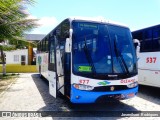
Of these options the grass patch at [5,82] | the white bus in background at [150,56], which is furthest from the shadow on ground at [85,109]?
the grass patch at [5,82]

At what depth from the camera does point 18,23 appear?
11.6 m

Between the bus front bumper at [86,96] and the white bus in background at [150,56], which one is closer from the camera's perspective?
the bus front bumper at [86,96]

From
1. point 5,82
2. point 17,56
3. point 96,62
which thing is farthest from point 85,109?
point 17,56

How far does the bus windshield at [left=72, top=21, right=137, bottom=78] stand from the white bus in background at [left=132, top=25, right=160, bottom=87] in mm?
2444

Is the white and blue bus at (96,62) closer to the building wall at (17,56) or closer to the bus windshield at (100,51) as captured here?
the bus windshield at (100,51)

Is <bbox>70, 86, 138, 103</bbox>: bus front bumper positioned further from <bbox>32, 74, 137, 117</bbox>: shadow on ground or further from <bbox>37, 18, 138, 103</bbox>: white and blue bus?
<bbox>32, 74, 137, 117</bbox>: shadow on ground

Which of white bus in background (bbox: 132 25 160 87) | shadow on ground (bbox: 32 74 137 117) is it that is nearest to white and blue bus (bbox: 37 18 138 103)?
shadow on ground (bbox: 32 74 137 117)

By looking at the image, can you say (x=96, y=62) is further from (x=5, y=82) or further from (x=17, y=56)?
(x=17, y=56)

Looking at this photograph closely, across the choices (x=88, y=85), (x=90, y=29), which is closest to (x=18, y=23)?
(x=90, y=29)

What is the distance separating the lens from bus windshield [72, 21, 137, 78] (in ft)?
24.2

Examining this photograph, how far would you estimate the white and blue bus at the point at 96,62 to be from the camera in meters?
7.29

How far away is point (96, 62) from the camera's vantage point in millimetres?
7418

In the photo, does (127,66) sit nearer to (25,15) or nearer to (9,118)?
(9,118)

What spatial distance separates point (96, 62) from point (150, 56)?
422 centimetres
